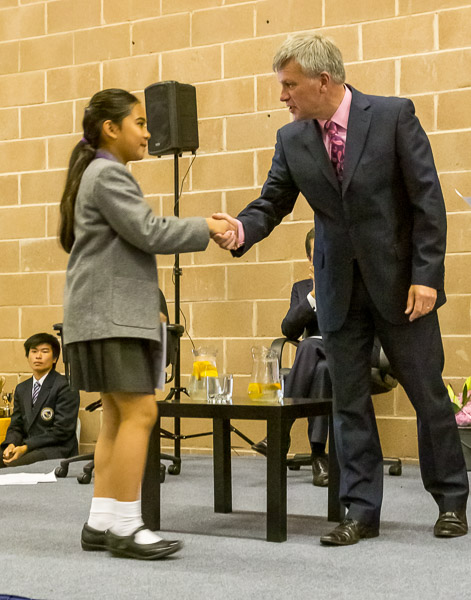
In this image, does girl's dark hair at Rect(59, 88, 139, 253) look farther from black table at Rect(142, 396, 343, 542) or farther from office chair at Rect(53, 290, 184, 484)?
office chair at Rect(53, 290, 184, 484)

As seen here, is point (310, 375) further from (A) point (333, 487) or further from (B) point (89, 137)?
(B) point (89, 137)

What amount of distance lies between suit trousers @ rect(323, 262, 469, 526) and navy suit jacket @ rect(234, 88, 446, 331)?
0.17ft

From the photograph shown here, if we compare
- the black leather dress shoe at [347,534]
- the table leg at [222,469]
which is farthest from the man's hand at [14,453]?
the black leather dress shoe at [347,534]

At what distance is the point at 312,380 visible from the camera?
389 cm

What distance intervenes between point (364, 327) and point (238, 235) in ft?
1.53

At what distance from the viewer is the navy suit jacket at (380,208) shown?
96.7 inches

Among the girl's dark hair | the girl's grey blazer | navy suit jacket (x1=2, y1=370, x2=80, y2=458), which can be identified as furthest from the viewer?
navy suit jacket (x1=2, y1=370, x2=80, y2=458)

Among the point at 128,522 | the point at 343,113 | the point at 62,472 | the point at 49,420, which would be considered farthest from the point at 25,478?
the point at 343,113

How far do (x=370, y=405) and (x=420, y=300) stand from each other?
0.39 meters

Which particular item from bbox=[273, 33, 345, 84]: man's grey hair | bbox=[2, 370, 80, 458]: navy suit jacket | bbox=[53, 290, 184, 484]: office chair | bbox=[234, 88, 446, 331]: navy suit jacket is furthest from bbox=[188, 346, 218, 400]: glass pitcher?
bbox=[2, 370, 80, 458]: navy suit jacket

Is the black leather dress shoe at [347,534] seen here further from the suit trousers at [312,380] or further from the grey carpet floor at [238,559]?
the suit trousers at [312,380]

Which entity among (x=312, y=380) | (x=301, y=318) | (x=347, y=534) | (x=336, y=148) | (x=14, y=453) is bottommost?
(x=14, y=453)

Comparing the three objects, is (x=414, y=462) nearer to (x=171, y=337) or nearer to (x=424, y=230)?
(x=171, y=337)

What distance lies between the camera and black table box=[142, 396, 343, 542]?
2531mm
